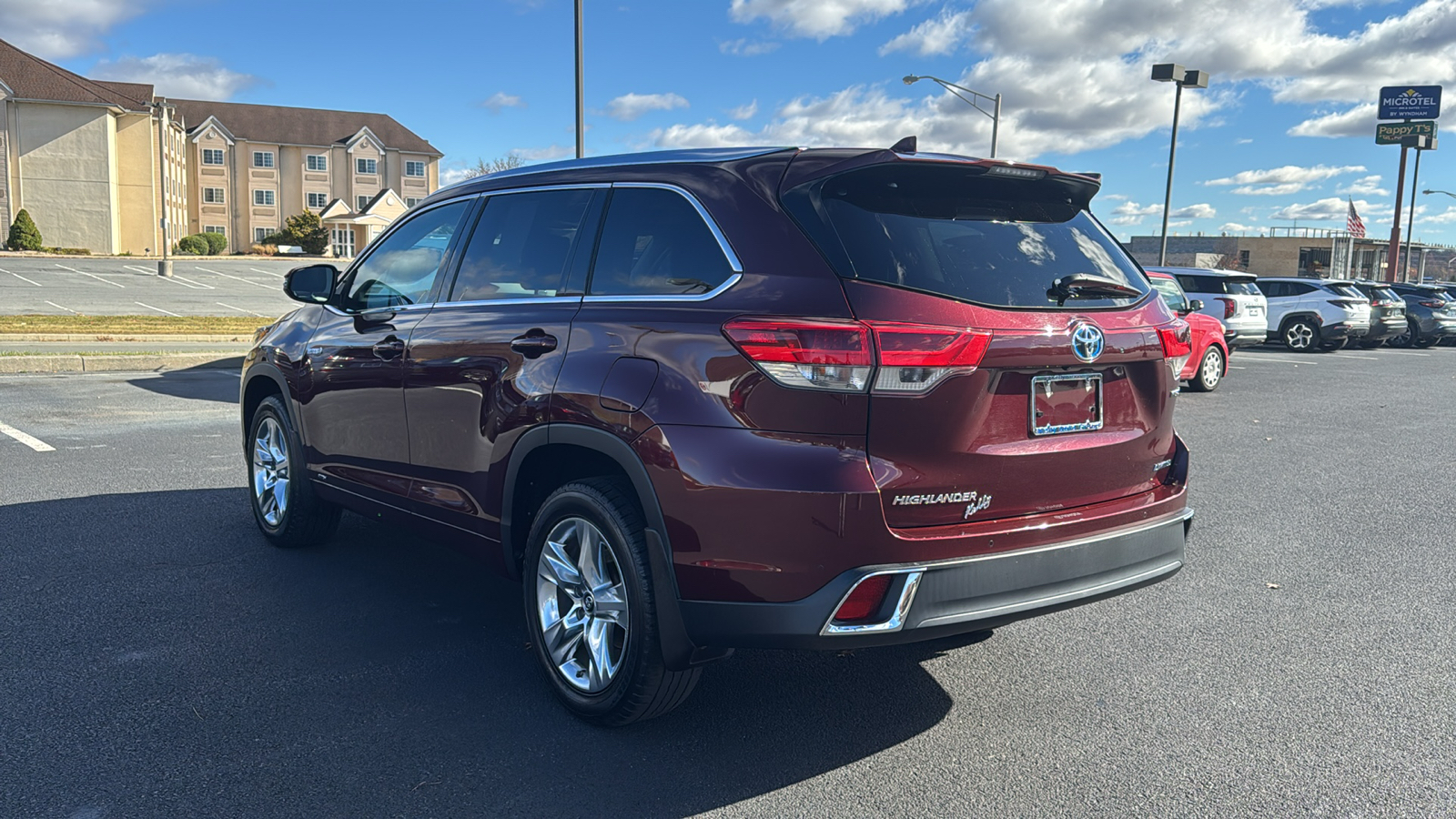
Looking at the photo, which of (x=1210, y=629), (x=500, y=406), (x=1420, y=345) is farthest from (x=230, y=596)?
(x=1420, y=345)

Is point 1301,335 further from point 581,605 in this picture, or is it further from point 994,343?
point 581,605

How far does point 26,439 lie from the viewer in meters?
8.62

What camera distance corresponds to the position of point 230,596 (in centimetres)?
483

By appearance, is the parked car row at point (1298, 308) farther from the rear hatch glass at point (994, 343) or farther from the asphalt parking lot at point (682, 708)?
the rear hatch glass at point (994, 343)

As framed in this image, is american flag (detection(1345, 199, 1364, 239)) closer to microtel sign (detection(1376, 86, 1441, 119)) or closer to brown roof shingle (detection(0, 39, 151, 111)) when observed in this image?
microtel sign (detection(1376, 86, 1441, 119))

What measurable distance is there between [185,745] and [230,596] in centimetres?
158

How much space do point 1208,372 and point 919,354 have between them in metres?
14.0

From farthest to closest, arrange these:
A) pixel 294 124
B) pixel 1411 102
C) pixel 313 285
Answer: pixel 294 124, pixel 1411 102, pixel 313 285

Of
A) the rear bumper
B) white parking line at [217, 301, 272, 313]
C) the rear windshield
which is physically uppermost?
the rear windshield

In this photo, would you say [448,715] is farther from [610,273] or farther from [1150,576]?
[1150,576]

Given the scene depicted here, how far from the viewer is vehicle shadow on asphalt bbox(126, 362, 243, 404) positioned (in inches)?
464

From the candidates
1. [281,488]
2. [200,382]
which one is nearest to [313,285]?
[281,488]

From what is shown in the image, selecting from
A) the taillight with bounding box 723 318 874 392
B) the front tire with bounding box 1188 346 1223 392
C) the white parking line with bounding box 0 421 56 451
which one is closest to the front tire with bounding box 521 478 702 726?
the taillight with bounding box 723 318 874 392

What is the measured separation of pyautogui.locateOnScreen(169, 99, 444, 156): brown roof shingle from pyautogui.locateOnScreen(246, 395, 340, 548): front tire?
87.8 metres
